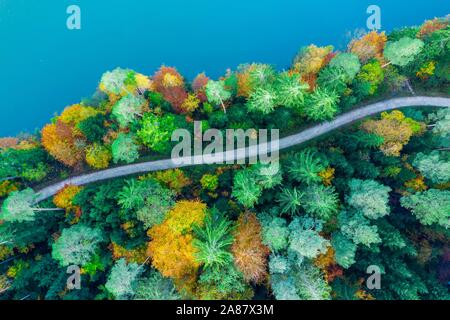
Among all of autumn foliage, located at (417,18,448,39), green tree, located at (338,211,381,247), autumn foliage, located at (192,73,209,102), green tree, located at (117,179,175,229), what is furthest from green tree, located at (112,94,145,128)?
autumn foliage, located at (417,18,448,39)

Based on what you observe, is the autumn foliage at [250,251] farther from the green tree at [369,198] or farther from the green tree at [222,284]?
the green tree at [369,198]

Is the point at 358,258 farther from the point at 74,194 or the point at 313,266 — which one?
the point at 74,194

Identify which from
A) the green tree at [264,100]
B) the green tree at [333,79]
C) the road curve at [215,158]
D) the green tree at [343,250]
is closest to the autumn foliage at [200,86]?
the green tree at [264,100]

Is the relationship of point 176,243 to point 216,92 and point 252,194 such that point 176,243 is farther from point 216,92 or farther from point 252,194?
point 216,92

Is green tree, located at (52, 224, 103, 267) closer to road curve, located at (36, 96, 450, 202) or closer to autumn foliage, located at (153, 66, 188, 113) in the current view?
road curve, located at (36, 96, 450, 202)

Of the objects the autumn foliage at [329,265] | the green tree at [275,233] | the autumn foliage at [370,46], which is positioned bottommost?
the autumn foliage at [329,265]
